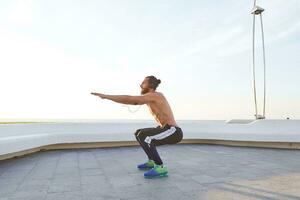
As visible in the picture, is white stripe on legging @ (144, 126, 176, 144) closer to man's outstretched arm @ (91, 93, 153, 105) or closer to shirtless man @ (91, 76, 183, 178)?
shirtless man @ (91, 76, 183, 178)

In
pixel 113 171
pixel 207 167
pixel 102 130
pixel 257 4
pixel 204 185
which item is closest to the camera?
pixel 204 185

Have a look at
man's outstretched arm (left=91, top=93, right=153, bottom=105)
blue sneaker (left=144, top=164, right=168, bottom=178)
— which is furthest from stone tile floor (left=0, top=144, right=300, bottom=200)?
man's outstretched arm (left=91, top=93, right=153, bottom=105)

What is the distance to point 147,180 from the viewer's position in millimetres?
3850

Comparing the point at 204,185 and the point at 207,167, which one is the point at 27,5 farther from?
the point at 204,185

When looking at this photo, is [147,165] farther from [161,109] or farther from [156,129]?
[161,109]

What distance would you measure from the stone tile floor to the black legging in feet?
1.20

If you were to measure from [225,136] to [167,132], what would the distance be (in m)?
4.95

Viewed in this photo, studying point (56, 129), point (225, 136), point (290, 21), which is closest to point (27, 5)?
point (56, 129)

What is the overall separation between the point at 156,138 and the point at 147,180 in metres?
0.61

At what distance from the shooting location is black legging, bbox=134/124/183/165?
4.15m

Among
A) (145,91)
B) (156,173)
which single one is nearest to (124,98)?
(145,91)

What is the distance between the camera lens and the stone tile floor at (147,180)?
3.07 meters

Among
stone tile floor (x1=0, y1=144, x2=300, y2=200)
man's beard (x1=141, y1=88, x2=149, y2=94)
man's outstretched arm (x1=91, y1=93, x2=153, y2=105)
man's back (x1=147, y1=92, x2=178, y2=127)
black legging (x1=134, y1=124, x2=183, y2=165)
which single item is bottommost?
stone tile floor (x1=0, y1=144, x2=300, y2=200)

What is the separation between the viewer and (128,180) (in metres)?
3.85
